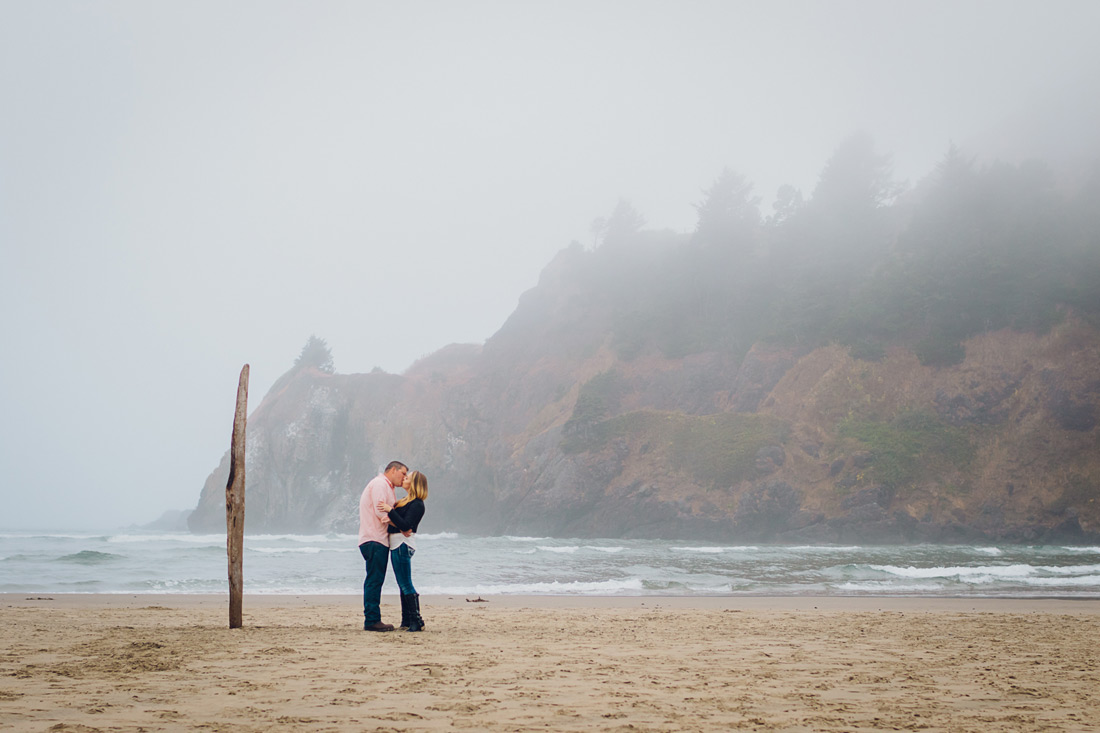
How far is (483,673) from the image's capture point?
5.13 metres

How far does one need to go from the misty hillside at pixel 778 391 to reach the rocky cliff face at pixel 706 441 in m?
0.14

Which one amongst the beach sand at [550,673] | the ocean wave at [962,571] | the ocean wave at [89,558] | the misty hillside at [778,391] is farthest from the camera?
the misty hillside at [778,391]

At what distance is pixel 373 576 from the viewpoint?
758cm

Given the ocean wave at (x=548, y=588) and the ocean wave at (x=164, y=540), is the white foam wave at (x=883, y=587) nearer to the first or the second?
the ocean wave at (x=548, y=588)

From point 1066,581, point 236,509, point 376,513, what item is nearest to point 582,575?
point 376,513

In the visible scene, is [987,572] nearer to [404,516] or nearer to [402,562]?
[402,562]

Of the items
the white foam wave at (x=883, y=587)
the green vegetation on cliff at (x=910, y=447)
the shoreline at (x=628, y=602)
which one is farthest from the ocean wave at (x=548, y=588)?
the green vegetation on cliff at (x=910, y=447)

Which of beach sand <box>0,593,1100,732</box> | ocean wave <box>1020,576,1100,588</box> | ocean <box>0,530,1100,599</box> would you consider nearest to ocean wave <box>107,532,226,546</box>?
ocean <box>0,530,1100,599</box>

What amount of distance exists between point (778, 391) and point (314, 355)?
50.1 meters

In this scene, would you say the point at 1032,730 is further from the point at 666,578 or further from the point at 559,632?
the point at 666,578

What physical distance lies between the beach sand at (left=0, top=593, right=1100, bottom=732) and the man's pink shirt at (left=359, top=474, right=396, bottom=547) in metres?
1.05

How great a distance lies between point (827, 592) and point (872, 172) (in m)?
50.7

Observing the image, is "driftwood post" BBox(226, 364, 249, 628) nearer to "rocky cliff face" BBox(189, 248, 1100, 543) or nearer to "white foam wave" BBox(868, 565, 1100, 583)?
"white foam wave" BBox(868, 565, 1100, 583)

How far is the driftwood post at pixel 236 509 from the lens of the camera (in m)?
7.68
